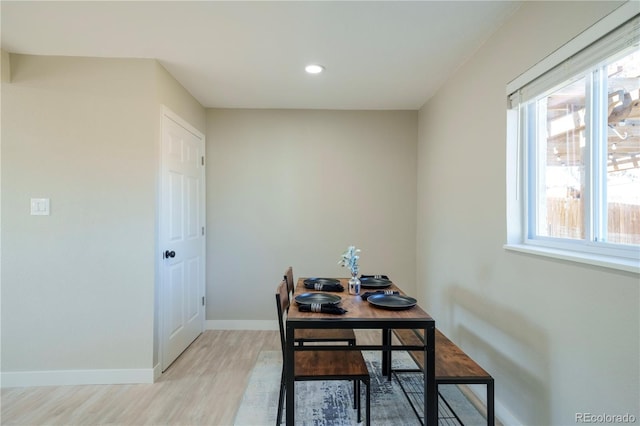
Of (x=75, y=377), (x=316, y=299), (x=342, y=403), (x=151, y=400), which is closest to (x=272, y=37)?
(x=316, y=299)

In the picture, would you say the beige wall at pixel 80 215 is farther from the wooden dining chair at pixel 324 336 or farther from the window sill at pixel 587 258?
the window sill at pixel 587 258

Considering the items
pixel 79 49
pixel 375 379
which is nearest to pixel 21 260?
pixel 79 49

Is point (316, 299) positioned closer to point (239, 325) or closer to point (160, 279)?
point (160, 279)

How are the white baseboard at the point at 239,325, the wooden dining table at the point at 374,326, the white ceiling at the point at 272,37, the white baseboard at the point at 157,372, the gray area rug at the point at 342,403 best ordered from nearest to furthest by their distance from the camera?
1. the wooden dining table at the point at 374,326
2. the white ceiling at the point at 272,37
3. the gray area rug at the point at 342,403
4. the white baseboard at the point at 157,372
5. the white baseboard at the point at 239,325

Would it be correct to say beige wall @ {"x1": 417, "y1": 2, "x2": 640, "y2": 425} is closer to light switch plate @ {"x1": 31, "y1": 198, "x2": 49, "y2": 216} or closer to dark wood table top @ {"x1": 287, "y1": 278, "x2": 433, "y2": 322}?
dark wood table top @ {"x1": 287, "y1": 278, "x2": 433, "y2": 322}

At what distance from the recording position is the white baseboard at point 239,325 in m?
3.40

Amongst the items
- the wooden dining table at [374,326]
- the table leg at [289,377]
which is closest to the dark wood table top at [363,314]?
the wooden dining table at [374,326]

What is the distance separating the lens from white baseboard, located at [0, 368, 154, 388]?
2252 millimetres

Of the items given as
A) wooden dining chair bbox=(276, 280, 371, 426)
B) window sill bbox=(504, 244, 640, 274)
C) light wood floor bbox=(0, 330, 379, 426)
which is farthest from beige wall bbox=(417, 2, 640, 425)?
light wood floor bbox=(0, 330, 379, 426)

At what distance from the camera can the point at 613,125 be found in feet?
4.22

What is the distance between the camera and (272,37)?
2031mm

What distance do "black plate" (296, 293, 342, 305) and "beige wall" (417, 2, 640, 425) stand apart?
1.02 meters

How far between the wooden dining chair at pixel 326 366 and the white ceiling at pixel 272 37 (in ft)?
5.37

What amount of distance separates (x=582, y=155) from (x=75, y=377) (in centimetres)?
352
